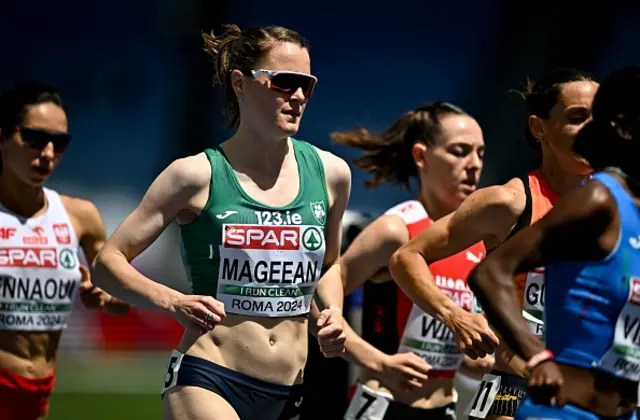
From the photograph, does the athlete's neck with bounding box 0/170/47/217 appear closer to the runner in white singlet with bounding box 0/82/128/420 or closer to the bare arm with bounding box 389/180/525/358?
the runner in white singlet with bounding box 0/82/128/420

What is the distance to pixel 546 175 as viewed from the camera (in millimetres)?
4730

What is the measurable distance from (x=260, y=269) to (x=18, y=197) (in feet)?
7.38

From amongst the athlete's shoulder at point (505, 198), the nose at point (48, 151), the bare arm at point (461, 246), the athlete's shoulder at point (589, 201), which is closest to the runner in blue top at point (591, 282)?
the athlete's shoulder at point (589, 201)

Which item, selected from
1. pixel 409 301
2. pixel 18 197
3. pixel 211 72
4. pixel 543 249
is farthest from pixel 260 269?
pixel 211 72

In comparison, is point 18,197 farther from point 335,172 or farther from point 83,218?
point 335,172

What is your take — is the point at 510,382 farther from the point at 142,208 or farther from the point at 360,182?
the point at 360,182

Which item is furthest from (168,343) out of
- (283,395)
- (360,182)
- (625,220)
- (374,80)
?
(625,220)

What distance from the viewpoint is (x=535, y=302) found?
181 inches

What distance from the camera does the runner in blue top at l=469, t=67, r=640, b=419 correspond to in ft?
10.7

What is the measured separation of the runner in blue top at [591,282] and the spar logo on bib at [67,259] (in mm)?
3293

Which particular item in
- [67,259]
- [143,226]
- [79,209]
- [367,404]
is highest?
[143,226]

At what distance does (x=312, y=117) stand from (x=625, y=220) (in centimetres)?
1053

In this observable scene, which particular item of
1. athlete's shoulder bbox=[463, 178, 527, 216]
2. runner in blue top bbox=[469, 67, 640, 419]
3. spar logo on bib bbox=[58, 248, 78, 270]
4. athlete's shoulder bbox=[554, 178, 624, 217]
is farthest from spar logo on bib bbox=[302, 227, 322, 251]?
spar logo on bib bbox=[58, 248, 78, 270]

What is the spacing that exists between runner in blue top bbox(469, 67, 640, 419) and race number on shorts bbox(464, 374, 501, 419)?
1359 mm
